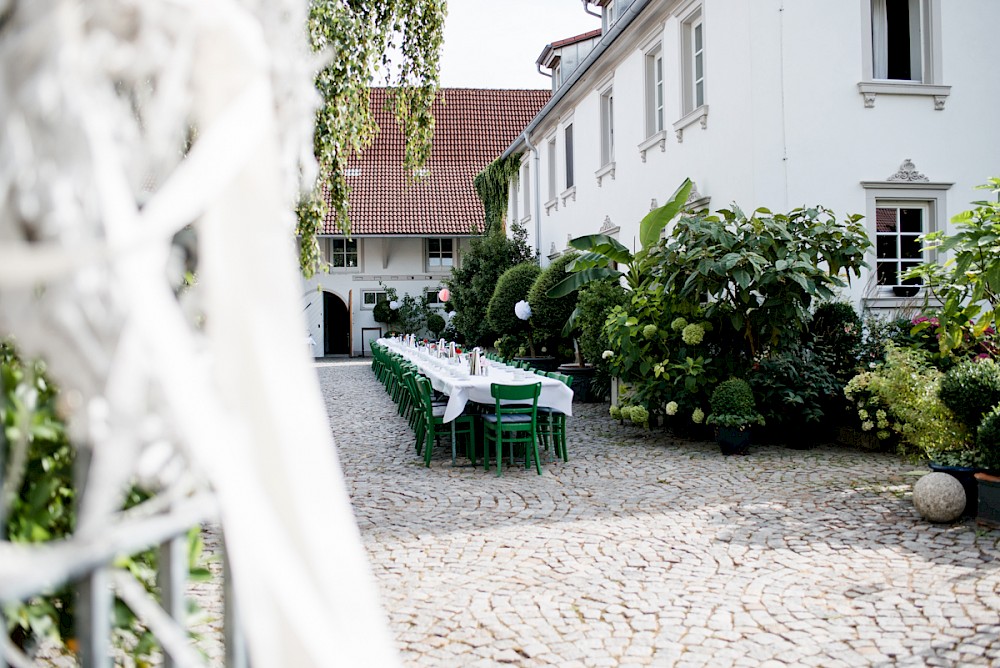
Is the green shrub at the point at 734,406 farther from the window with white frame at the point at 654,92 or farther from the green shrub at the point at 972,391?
the window with white frame at the point at 654,92

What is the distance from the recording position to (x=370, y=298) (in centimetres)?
3105

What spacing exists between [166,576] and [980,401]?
6350 mm

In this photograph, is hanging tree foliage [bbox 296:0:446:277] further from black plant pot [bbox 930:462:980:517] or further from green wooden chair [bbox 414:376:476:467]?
black plant pot [bbox 930:462:980:517]

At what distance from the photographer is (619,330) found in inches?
420

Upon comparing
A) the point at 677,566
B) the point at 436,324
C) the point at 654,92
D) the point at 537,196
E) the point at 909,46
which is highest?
the point at 654,92

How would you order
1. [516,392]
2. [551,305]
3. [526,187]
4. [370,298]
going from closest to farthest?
[516,392]
[551,305]
[526,187]
[370,298]

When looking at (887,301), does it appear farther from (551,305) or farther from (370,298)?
(370,298)

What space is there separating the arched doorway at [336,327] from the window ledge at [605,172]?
55.4ft

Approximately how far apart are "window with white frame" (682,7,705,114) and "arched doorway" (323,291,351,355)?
836 inches

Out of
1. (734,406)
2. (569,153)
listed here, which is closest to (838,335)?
(734,406)

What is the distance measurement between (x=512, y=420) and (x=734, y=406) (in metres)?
2.56

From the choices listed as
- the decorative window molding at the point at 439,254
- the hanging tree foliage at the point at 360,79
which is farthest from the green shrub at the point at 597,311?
the decorative window molding at the point at 439,254

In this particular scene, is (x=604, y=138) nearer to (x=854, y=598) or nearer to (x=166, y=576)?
(x=854, y=598)

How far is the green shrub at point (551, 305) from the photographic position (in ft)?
54.8
